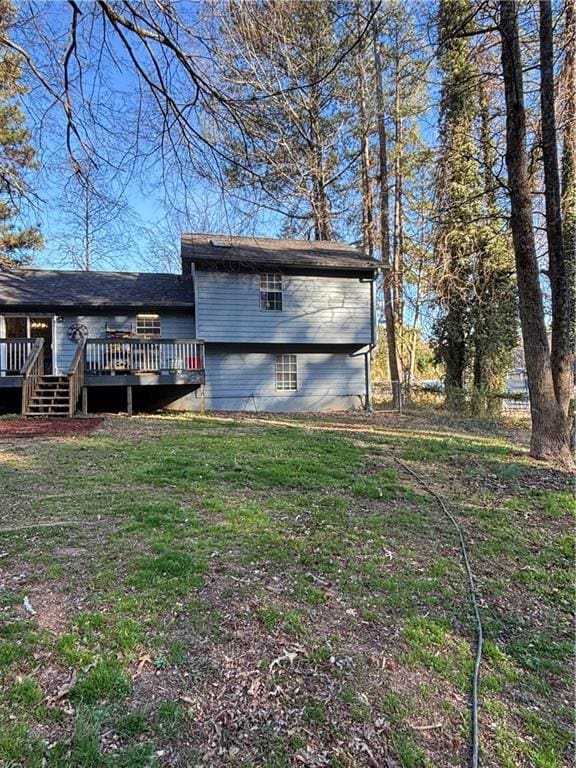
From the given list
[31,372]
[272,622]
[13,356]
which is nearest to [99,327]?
[13,356]

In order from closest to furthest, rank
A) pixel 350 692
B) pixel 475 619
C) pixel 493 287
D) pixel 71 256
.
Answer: pixel 350 692, pixel 475 619, pixel 493 287, pixel 71 256

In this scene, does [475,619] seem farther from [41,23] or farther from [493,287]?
[493,287]

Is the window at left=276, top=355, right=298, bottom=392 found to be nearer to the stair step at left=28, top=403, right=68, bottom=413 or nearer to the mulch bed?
the mulch bed

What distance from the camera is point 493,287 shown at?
51.0ft

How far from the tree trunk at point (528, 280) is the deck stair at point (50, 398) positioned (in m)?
9.75

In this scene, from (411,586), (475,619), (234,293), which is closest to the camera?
(475,619)

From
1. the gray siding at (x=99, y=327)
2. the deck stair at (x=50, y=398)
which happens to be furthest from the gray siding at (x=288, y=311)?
the deck stair at (x=50, y=398)

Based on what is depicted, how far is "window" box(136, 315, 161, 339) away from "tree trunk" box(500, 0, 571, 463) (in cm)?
1012

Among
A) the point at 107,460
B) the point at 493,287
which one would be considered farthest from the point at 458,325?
the point at 107,460

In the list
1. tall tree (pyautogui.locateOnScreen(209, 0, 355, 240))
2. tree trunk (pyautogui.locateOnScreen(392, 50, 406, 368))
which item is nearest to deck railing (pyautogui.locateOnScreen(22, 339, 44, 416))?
tall tree (pyautogui.locateOnScreen(209, 0, 355, 240))

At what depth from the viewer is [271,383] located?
14672 mm

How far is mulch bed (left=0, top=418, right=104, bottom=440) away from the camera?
27.3 feet

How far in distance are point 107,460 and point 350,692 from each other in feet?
16.4

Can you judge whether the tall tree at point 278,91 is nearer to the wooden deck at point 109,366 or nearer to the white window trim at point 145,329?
A: the wooden deck at point 109,366
